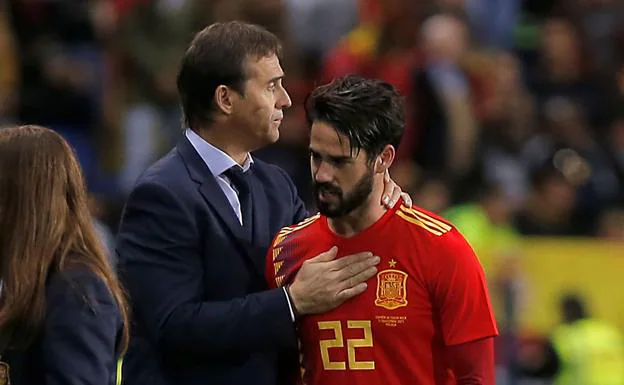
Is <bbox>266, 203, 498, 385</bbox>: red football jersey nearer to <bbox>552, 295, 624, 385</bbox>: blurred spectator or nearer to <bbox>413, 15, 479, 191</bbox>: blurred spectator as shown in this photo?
<bbox>552, 295, 624, 385</bbox>: blurred spectator

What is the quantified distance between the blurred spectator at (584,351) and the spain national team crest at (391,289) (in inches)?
217

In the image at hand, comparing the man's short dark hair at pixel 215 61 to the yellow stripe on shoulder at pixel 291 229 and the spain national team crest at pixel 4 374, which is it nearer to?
the yellow stripe on shoulder at pixel 291 229

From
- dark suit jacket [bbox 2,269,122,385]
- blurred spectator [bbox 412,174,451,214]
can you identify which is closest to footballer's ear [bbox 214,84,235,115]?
dark suit jacket [bbox 2,269,122,385]

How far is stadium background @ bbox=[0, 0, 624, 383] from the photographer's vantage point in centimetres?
996

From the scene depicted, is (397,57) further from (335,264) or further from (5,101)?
(335,264)

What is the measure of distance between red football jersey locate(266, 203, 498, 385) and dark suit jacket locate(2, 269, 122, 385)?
826 mm

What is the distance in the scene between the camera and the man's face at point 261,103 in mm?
4473

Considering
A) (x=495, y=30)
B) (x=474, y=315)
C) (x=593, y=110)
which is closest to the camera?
(x=474, y=315)

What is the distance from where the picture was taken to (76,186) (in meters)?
3.76

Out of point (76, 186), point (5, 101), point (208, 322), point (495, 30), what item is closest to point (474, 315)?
point (208, 322)

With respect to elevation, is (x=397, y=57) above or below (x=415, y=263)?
above

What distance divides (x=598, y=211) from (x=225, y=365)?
6655 millimetres

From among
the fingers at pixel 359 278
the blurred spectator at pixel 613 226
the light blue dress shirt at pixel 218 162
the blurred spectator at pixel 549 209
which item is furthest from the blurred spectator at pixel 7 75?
the fingers at pixel 359 278

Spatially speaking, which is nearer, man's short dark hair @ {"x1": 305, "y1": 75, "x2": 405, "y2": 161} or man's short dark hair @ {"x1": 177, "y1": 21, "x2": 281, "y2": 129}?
man's short dark hair @ {"x1": 305, "y1": 75, "x2": 405, "y2": 161}
